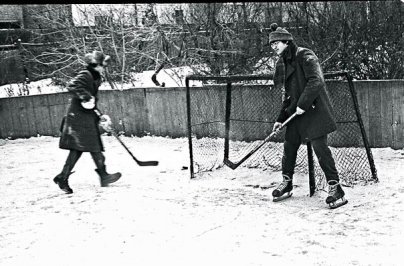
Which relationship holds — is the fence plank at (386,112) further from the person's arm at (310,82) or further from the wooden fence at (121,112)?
the person's arm at (310,82)

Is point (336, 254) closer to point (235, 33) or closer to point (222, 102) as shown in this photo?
point (222, 102)

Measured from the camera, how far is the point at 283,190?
13.1 feet

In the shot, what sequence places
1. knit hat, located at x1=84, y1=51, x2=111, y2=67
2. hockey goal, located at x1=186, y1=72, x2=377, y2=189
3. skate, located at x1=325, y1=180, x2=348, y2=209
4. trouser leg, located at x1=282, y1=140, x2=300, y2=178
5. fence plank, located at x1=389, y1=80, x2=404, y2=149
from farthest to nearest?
fence plank, located at x1=389, y1=80, x2=404, y2=149 → hockey goal, located at x1=186, y1=72, x2=377, y2=189 → knit hat, located at x1=84, y1=51, x2=111, y2=67 → trouser leg, located at x1=282, y1=140, x2=300, y2=178 → skate, located at x1=325, y1=180, x2=348, y2=209

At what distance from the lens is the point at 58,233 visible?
3334 millimetres

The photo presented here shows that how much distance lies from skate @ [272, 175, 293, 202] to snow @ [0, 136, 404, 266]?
0.23 feet

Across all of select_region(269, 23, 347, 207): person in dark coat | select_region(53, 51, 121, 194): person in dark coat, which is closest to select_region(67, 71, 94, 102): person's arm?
select_region(53, 51, 121, 194): person in dark coat

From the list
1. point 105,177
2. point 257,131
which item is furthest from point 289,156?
point 257,131

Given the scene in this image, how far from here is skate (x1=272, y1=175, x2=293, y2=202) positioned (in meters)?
3.98

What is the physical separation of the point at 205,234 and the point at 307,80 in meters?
1.39

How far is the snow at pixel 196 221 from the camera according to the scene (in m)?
2.80

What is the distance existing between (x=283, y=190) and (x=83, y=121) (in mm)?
1913

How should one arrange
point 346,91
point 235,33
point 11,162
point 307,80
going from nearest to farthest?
point 307,80 < point 346,91 < point 11,162 < point 235,33

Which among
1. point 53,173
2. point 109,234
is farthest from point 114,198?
point 53,173

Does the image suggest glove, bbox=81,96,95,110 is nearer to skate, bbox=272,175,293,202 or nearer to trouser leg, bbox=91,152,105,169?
trouser leg, bbox=91,152,105,169
